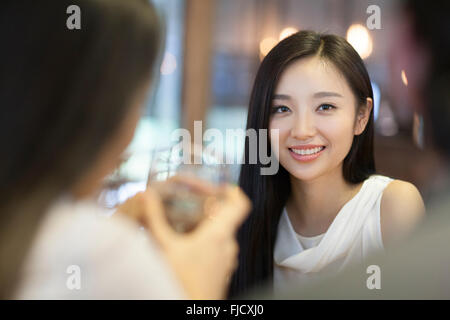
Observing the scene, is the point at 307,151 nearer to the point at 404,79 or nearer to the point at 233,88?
the point at 404,79

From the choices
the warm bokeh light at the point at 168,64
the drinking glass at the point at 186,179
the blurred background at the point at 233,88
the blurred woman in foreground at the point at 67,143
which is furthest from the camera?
the warm bokeh light at the point at 168,64

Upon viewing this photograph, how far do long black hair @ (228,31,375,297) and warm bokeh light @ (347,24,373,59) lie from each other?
0.02 m

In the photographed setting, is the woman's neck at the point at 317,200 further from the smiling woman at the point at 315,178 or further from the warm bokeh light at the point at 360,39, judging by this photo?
the warm bokeh light at the point at 360,39

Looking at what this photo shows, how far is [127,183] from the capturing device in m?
0.77

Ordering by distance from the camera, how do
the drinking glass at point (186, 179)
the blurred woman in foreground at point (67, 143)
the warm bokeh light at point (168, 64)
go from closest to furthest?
the blurred woman in foreground at point (67, 143), the drinking glass at point (186, 179), the warm bokeh light at point (168, 64)

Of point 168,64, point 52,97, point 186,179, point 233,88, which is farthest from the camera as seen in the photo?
point 233,88

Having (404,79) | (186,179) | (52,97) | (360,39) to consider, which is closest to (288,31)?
(360,39)

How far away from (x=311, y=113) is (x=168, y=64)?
0.34m

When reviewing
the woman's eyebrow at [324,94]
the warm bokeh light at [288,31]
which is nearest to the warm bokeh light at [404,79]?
the woman's eyebrow at [324,94]

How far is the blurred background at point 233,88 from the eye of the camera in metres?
0.78

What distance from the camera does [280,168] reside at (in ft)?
2.84

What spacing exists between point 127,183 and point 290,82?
360 mm

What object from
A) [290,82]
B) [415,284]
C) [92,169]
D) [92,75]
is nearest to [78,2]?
[92,75]

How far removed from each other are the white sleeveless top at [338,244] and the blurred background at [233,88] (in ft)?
0.28
